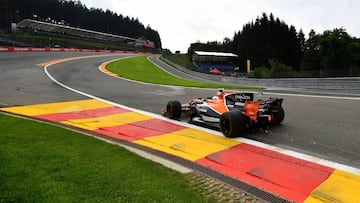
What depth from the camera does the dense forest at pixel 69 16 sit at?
357 ft

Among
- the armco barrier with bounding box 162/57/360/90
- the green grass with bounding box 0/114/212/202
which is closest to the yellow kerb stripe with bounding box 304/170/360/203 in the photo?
the green grass with bounding box 0/114/212/202

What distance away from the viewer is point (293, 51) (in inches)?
3319

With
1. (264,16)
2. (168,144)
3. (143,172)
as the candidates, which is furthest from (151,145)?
(264,16)

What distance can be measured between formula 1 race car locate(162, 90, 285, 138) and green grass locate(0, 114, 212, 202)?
277 centimetres

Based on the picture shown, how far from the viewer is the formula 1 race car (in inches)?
313

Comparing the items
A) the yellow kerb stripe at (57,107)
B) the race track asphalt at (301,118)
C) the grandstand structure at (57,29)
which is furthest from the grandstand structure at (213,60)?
the yellow kerb stripe at (57,107)

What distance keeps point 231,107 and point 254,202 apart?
4548mm

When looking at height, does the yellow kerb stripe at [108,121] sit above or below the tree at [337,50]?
below

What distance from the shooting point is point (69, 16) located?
457 ft

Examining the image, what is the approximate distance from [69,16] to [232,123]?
14427 centimetres

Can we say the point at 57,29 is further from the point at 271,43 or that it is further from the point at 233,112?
the point at 233,112

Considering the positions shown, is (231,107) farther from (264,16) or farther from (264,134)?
(264,16)

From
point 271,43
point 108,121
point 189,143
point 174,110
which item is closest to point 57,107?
point 108,121

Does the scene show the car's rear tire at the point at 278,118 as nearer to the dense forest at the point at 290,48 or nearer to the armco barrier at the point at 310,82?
the armco barrier at the point at 310,82
